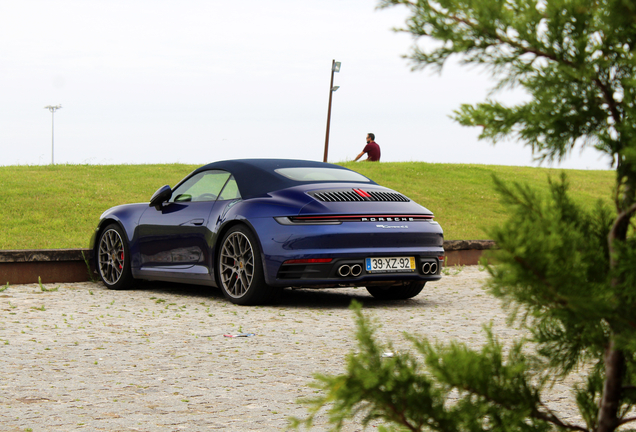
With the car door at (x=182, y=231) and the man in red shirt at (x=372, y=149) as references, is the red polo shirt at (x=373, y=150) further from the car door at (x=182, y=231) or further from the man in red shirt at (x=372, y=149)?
the car door at (x=182, y=231)

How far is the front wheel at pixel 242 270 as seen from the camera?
737 cm

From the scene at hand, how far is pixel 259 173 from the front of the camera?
26.4 ft

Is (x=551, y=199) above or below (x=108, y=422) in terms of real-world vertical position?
above

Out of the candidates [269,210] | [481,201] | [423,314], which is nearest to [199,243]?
[269,210]


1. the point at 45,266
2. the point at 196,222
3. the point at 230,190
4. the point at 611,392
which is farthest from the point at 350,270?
the point at 611,392

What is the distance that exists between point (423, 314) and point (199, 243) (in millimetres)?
2593

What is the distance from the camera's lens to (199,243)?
8133 millimetres

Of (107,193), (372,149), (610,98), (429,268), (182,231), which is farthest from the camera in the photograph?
(372,149)

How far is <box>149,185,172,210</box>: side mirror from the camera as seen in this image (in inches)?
343

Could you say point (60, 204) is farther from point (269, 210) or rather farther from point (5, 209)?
point (269, 210)

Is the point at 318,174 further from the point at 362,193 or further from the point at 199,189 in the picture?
the point at 199,189

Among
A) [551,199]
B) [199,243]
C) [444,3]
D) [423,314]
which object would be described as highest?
[444,3]

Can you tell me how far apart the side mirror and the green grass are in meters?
4.66

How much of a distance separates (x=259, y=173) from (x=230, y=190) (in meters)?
0.38
